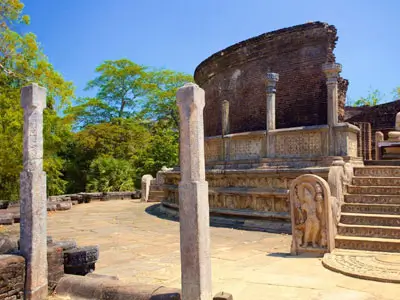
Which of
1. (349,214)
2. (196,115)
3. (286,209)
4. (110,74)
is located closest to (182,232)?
(196,115)

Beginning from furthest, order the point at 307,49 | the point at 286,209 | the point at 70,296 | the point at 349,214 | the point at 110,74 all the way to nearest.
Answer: the point at 110,74
the point at 307,49
the point at 286,209
the point at 349,214
the point at 70,296

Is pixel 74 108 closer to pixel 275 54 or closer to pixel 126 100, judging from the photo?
pixel 126 100

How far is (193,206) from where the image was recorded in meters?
3.98

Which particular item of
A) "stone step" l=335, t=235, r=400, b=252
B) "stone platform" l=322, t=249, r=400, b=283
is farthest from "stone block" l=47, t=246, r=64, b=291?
"stone step" l=335, t=235, r=400, b=252

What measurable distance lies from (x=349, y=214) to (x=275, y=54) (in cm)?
938

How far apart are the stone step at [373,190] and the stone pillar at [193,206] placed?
563 centimetres

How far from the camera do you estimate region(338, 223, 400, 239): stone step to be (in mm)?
6989

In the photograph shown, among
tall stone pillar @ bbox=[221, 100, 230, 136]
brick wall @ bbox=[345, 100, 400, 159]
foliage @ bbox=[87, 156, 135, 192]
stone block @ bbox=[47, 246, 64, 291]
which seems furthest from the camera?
foliage @ bbox=[87, 156, 135, 192]

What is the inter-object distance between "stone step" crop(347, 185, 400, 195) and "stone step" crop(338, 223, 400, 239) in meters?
1.36

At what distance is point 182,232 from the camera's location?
4.04 m

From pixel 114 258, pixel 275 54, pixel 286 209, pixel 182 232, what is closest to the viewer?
pixel 182 232

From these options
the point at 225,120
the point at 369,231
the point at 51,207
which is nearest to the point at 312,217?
the point at 369,231

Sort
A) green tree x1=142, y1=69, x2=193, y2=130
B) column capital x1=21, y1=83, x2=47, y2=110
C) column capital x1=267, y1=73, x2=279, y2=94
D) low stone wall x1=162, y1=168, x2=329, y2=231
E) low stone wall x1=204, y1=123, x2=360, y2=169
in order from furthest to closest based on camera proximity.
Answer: green tree x1=142, y1=69, x2=193, y2=130, column capital x1=267, y1=73, x2=279, y2=94, low stone wall x1=162, y1=168, x2=329, y2=231, low stone wall x1=204, y1=123, x2=360, y2=169, column capital x1=21, y1=83, x2=47, y2=110

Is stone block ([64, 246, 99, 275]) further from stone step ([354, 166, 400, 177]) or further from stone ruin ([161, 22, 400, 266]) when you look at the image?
stone step ([354, 166, 400, 177])
